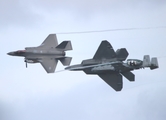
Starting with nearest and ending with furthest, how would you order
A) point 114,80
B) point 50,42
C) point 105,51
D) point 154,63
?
point 154,63, point 105,51, point 114,80, point 50,42

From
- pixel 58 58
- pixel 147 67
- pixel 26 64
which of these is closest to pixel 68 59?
pixel 58 58

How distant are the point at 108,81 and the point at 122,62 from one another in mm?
3045

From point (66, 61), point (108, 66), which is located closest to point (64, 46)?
point (66, 61)

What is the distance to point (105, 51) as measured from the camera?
6209cm

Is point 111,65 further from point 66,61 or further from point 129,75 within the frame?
point 66,61

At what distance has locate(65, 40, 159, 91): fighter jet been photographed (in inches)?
2388

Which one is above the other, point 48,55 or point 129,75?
point 48,55

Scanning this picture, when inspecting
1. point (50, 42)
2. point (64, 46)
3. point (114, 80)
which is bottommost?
point (114, 80)

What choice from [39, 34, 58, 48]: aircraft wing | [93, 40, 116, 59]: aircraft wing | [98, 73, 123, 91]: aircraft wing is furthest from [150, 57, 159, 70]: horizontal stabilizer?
[39, 34, 58, 48]: aircraft wing

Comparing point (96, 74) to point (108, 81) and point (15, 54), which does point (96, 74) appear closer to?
point (108, 81)

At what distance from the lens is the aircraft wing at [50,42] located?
65.7 metres

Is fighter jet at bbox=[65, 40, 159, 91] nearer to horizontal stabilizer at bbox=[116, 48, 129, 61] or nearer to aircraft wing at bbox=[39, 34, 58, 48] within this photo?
horizontal stabilizer at bbox=[116, 48, 129, 61]

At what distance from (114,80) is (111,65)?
2.07 m

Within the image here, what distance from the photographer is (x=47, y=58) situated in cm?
6384
